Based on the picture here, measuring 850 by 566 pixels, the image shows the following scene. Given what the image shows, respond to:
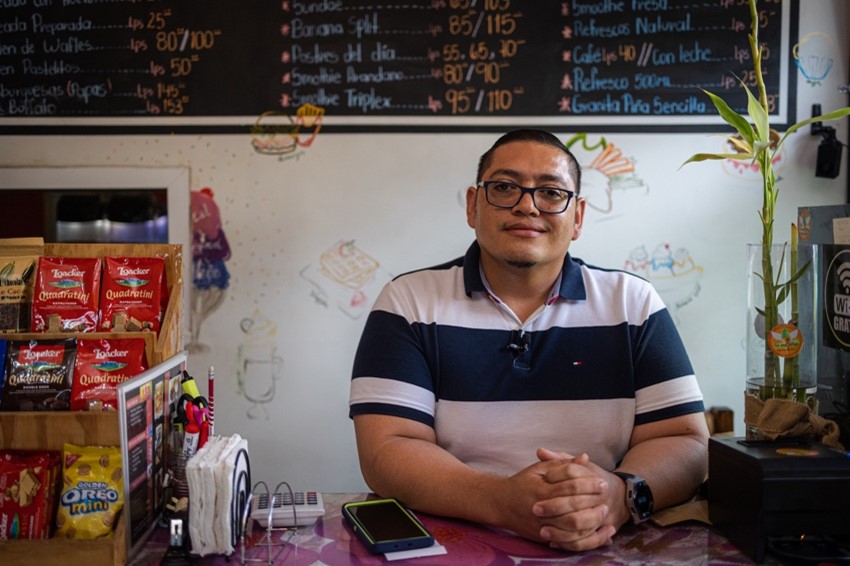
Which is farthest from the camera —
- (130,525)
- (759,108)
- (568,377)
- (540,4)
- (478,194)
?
(540,4)

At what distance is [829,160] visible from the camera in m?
2.68

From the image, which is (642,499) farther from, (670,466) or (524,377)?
(524,377)

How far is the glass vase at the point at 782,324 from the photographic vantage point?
1346 millimetres

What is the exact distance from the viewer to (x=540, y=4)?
8.84 ft

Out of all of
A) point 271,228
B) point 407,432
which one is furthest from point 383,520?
point 271,228

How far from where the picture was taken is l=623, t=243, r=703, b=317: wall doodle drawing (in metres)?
2.73

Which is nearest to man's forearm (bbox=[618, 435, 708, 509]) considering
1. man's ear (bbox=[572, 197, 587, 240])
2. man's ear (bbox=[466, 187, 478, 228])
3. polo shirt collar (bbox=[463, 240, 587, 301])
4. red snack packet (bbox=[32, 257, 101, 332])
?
polo shirt collar (bbox=[463, 240, 587, 301])

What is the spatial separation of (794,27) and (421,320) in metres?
2.04

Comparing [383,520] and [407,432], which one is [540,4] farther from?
[383,520]

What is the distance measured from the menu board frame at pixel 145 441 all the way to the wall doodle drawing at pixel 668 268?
1.89 m

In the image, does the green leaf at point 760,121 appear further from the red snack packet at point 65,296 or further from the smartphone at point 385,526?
the red snack packet at point 65,296

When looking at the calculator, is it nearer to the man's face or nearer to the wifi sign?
the man's face

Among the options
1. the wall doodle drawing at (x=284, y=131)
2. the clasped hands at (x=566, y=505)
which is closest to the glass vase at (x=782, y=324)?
the clasped hands at (x=566, y=505)

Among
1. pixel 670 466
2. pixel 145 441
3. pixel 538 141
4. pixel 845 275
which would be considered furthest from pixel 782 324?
pixel 145 441
